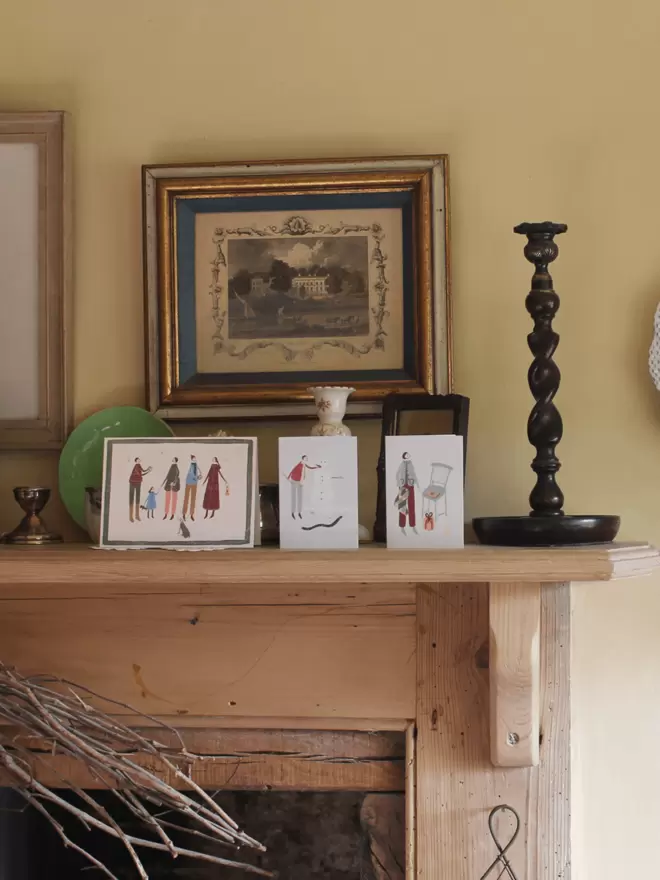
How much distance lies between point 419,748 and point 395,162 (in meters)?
0.88

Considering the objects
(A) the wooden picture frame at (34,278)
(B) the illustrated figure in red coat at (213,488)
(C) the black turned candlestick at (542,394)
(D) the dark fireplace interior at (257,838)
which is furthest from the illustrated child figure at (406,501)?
(A) the wooden picture frame at (34,278)

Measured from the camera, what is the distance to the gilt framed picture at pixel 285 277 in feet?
4.76

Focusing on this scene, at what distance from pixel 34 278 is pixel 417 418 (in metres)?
0.66

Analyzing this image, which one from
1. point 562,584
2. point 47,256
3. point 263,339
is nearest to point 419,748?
point 562,584

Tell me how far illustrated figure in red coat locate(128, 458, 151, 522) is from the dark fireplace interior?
515 millimetres

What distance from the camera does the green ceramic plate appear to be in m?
1.43

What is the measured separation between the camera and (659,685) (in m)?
1.41

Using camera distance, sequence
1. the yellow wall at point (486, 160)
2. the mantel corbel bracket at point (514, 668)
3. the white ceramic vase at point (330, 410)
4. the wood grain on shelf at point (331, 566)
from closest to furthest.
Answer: the wood grain on shelf at point (331, 566) → the mantel corbel bracket at point (514, 668) → the white ceramic vase at point (330, 410) → the yellow wall at point (486, 160)

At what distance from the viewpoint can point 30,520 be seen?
54.4 inches

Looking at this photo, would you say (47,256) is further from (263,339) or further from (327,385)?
(327,385)

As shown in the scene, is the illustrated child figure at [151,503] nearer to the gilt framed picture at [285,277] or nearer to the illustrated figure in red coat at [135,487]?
the illustrated figure in red coat at [135,487]

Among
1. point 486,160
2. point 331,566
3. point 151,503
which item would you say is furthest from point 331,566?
point 486,160

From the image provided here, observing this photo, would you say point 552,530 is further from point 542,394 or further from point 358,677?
point 358,677

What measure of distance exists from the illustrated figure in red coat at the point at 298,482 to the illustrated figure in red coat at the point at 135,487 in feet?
0.65
